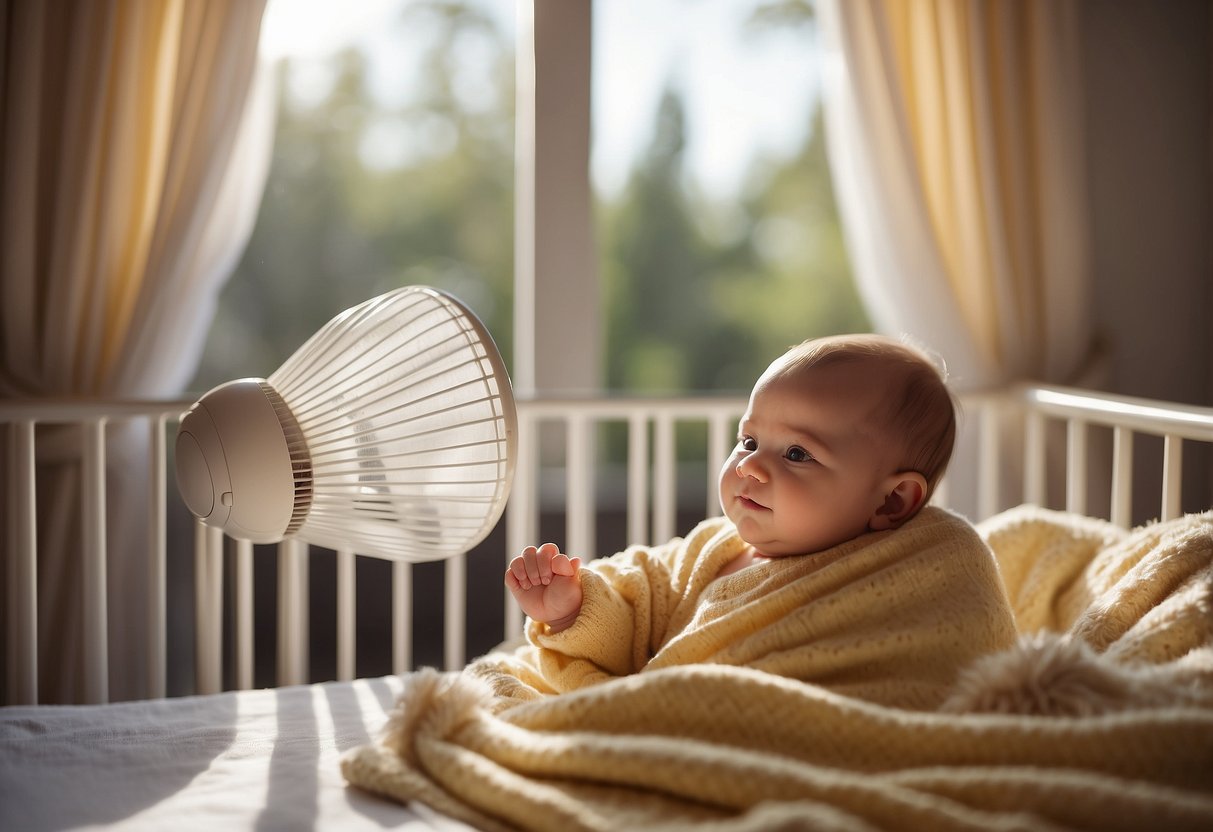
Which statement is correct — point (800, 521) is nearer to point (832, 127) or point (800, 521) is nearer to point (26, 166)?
point (832, 127)

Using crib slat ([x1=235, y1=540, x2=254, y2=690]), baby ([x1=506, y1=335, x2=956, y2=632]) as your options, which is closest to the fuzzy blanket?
baby ([x1=506, y1=335, x2=956, y2=632])

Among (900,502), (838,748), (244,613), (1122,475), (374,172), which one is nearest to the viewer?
(838,748)

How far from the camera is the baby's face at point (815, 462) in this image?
1173 mm

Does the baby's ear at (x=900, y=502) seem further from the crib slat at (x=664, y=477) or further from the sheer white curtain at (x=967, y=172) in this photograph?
the sheer white curtain at (x=967, y=172)

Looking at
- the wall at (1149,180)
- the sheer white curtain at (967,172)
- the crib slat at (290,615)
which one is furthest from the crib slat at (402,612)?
the wall at (1149,180)

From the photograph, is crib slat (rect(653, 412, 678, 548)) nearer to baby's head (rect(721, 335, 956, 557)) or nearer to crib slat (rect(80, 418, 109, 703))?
baby's head (rect(721, 335, 956, 557))

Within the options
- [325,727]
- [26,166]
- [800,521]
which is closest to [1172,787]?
[800,521]

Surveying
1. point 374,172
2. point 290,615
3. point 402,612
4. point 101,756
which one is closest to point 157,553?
point 290,615

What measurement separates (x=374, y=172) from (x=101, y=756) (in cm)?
133

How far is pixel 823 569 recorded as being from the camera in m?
1.14

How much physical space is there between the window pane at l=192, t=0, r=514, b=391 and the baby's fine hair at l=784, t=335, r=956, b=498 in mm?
1136

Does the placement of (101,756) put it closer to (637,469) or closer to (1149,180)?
(637,469)

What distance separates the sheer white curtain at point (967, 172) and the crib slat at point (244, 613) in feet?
3.98

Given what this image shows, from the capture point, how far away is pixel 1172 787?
84 cm
